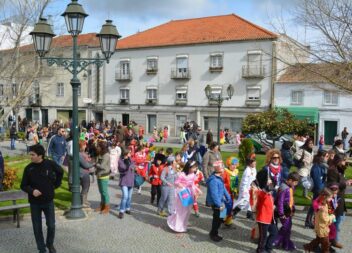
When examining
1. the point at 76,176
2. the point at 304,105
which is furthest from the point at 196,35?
the point at 76,176

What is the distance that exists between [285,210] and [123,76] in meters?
35.7

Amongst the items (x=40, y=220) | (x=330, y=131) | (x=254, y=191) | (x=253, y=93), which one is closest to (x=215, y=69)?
(x=253, y=93)

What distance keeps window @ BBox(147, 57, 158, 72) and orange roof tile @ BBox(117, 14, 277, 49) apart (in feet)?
4.38

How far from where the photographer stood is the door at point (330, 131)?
1262 inches

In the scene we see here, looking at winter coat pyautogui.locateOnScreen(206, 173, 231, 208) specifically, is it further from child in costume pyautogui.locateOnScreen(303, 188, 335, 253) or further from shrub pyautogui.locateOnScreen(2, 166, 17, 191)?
shrub pyautogui.locateOnScreen(2, 166, 17, 191)

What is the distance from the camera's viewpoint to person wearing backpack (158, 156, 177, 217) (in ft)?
30.8

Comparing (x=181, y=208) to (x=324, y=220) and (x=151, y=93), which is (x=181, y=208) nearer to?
(x=324, y=220)

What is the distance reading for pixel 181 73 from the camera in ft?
125

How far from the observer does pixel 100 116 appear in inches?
1735

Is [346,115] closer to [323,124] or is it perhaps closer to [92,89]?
[323,124]

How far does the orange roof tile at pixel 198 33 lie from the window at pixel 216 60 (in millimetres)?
1229

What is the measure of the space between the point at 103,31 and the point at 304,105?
2645 cm

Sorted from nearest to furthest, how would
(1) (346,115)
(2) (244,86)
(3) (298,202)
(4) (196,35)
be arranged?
(3) (298,202) < (1) (346,115) < (2) (244,86) < (4) (196,35)

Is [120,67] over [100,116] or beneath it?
over
